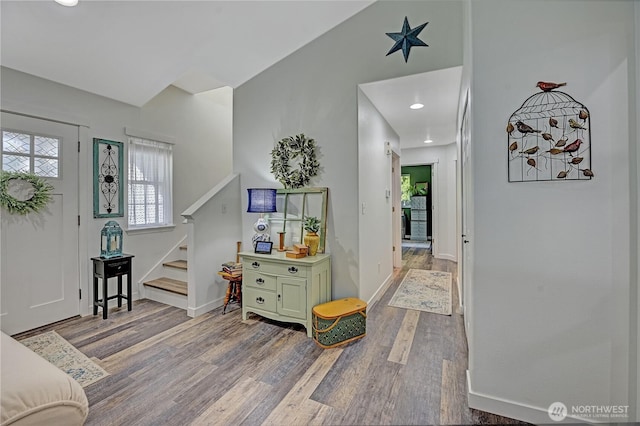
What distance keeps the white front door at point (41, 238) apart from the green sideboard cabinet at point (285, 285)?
1852mm

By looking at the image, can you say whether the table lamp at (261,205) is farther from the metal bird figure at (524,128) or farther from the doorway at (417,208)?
the doorway at (417,208)

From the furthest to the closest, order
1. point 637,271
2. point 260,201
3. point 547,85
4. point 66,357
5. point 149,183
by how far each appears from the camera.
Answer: point 149,183, point 260,201, point 66,357, point 547,85, point 637,271

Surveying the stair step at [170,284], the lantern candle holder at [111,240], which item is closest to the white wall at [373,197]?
the stair step at [170,284]

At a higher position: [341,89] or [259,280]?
[341,89]

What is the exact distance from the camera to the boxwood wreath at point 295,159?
10.8 ft

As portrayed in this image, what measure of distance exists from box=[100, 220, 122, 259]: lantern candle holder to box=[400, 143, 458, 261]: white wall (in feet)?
18.7

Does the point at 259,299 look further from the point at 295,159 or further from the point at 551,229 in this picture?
the point at 551,229

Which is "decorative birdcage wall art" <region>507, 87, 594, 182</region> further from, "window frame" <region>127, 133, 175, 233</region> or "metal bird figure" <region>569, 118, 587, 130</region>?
"window frame" <region>127, 133, 175, 233</region>

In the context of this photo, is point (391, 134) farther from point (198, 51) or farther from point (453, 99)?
point (198, 51)

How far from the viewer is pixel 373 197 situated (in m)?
3.66

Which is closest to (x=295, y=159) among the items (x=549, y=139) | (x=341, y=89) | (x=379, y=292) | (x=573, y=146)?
(x=341, y=89)

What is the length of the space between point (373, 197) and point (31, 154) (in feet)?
11.5

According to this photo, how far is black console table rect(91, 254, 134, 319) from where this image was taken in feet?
10.4

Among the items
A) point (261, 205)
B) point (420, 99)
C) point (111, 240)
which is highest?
point (420, 99)
